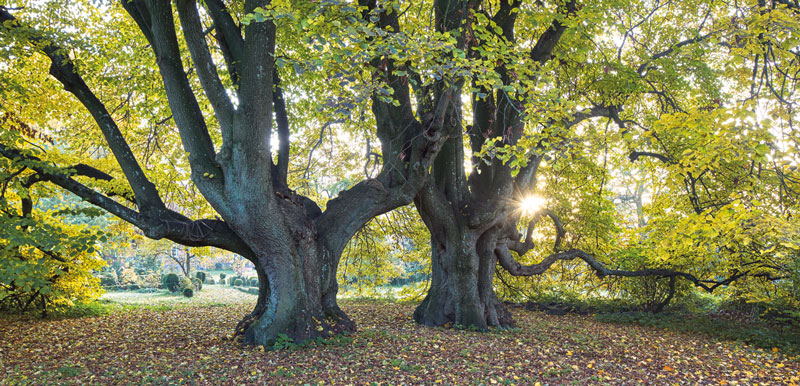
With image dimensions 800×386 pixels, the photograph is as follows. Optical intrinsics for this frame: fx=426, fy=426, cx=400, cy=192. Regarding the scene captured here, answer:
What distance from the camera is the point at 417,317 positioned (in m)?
7.43

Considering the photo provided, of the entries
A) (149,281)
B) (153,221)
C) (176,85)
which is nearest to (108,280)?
(149,281)

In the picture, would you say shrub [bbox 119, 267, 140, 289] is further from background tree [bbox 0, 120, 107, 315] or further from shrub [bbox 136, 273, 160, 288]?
background tree [bbox 0, 120, 107, 315]

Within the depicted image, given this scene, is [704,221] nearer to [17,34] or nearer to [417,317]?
[417,317]

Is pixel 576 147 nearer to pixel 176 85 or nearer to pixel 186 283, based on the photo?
pixel 176 85

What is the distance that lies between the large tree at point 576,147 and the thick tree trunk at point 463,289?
23 millimetres

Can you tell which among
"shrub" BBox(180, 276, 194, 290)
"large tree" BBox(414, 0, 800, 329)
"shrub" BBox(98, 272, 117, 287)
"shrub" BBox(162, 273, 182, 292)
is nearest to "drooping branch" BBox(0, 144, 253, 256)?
"large tree" BBox(414, 0, 800, 329)

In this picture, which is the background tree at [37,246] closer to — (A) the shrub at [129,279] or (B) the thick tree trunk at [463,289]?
(B) the thick tree trunk at [463,289]

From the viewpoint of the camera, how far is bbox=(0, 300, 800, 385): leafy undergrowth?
4055 mm

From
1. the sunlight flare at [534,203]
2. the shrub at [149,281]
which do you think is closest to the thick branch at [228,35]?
the sunlight flare at [534,203]

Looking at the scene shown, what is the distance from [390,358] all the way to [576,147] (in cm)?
330

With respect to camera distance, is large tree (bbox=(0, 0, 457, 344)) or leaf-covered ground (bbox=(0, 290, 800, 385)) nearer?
leaf-covered ground (bbox=(0, 290, 800, 385))

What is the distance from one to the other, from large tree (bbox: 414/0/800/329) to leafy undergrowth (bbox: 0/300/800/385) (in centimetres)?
130

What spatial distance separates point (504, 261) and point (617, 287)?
11.0 feet

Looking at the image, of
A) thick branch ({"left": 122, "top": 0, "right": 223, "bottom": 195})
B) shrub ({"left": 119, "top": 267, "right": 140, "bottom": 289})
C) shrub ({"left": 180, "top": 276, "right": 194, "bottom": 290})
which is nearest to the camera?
thick branch ({"left": 122, "top": 0, "right": 223, "bottom": 195})
